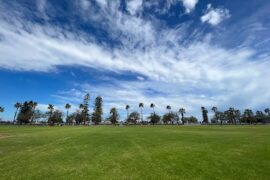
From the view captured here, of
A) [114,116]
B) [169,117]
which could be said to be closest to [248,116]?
[169,117]

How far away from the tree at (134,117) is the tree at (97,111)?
110ft

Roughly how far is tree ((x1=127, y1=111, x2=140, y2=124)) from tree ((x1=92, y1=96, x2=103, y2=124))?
33596 millimetres

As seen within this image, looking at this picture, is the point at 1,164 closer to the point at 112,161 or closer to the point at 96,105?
the point at 112,161

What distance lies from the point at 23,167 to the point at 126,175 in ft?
18.2

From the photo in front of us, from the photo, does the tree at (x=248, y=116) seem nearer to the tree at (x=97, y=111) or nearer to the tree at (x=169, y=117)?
the tree at (x=169, y=117)

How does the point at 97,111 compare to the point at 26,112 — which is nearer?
the point at 26,112

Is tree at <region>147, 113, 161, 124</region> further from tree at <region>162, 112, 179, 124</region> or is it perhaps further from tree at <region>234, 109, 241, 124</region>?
tree at <region>234, 109, 241, 124</region>

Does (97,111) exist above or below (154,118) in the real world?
above

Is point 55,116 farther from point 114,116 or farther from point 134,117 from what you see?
point 134,117

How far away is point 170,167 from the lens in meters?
10.0

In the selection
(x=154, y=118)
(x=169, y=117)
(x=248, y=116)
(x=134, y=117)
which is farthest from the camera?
(x=248, y=116)

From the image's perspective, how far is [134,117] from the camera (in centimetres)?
16938

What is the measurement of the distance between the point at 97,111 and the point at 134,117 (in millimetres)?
38429

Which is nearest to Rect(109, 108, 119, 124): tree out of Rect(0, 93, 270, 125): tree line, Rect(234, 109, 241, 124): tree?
Rect(0, 93, 270, 125): tree line
